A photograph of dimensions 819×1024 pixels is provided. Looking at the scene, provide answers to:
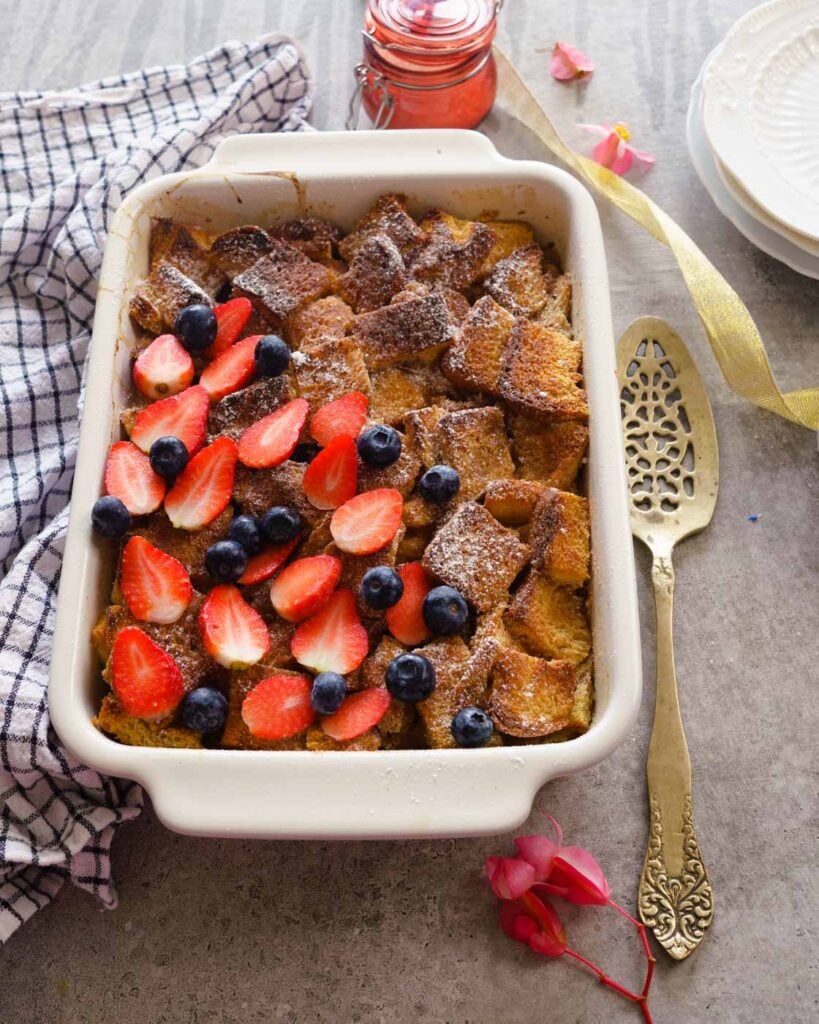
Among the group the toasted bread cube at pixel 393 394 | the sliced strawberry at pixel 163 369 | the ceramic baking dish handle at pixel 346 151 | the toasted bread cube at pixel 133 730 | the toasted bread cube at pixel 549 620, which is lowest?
the toasted bread cube at pixel 133 730

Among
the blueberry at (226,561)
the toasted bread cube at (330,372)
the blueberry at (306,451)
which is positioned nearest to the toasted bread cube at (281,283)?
the toasted bread cube at (330,372)

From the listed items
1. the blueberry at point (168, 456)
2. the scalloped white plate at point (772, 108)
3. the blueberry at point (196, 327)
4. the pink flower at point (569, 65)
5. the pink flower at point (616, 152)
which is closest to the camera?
the blueberry at point (168, 456)

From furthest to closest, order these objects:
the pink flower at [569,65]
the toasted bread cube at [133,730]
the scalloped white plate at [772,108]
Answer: the pink flower at [569,65] < the scalloped white plate at [772,108] < the toasted bread cube at [133,730]

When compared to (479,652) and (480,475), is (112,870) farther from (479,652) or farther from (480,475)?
(480,475)

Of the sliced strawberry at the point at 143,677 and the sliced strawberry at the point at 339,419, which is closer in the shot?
the sliced strawberry at the point at 143,677

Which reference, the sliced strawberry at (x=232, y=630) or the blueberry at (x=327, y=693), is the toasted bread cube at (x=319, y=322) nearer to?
the sliced strawberry at (x=232, y=630)

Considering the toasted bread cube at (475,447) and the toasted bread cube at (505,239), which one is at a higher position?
the toasted bread cube at (505,239)

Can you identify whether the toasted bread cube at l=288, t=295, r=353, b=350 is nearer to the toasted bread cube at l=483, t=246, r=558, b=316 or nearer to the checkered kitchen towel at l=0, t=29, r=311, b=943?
the toasted bread cube at l=483, t=246, r=558, b=316
